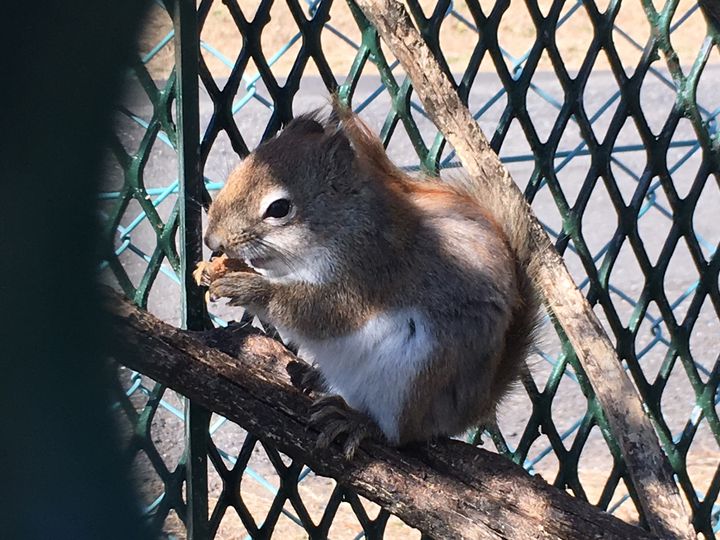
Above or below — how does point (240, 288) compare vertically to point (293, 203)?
below

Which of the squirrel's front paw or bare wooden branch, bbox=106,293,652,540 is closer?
bare wooden branch, bbox=106,293,652,540

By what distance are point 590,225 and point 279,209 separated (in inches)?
120

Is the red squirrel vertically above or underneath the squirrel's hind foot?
above

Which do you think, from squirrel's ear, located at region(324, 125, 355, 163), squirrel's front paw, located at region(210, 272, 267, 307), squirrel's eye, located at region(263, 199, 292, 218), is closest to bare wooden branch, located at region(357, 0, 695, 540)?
squirrel's ear, located at region(324, 125, 355, 163)

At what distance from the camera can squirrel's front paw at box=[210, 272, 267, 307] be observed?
1.39 metres

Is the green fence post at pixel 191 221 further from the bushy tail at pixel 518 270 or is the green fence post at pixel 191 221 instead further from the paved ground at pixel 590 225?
the bushy tail at pixel 518 270

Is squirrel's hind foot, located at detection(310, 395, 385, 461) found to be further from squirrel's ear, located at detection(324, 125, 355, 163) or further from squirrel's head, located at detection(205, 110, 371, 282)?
squirrel's ear, located at detection(324, 125, 355, 163)

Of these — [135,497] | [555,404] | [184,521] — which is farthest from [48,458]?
[555,404]

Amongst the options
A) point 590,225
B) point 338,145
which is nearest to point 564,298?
point 338,145

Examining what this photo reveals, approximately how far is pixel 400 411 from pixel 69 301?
102 centimetres

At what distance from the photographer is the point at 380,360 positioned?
140 cm

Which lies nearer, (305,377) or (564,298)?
(564,298)

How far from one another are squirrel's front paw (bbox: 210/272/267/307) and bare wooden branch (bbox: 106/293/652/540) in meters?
0.09

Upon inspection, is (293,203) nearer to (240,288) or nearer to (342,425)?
(240,288)
